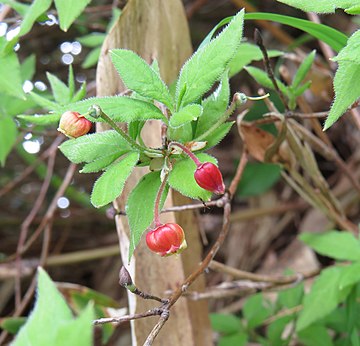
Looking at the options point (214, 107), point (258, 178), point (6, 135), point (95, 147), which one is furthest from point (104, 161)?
point (258, 178)

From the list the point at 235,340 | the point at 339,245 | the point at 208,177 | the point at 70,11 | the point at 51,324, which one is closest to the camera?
the point at 51,324

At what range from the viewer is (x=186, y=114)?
1.51 ft

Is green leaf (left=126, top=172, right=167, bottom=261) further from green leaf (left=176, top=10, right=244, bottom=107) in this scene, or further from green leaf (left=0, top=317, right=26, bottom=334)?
green leaf (left=0, top=317, right=26, bottom=334)

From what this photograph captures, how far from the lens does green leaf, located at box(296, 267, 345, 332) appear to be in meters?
0.79

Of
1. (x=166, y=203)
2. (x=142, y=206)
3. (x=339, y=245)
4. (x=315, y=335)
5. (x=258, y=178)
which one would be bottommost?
(x=258, y=178)

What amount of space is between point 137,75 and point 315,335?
55cm

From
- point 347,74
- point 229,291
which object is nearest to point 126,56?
point 347,74

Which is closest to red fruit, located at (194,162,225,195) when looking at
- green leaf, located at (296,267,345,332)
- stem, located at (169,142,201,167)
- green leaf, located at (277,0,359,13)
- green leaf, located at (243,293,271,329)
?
stem, located at (169,142,201,167)

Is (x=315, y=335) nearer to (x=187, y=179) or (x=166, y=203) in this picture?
(x=166, y=203)

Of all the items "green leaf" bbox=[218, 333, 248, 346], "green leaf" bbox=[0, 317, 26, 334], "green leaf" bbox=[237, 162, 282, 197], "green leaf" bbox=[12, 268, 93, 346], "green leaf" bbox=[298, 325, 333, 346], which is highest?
"green leaf" bbox=[12, 268, 93, 346]

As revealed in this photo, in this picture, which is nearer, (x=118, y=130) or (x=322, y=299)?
(x=118, y=130)

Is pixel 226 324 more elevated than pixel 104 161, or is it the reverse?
pixel 104 161

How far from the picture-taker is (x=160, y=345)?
682mm

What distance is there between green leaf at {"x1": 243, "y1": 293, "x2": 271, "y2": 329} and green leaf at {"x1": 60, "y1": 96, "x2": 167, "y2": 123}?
551 mm
